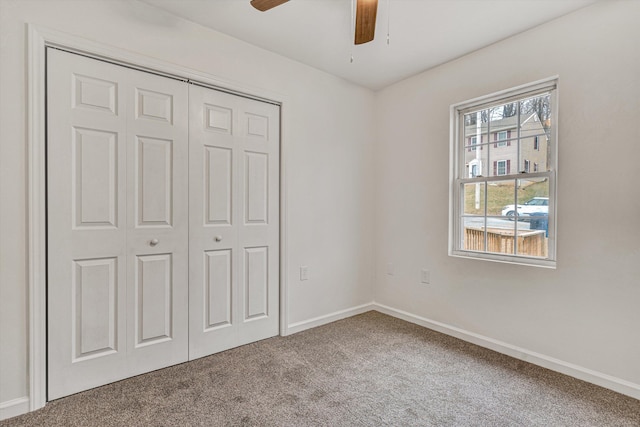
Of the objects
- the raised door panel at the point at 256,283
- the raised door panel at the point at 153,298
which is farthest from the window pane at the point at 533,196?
the raised door panel at the point at 153,298

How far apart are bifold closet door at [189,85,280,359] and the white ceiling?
520 mm

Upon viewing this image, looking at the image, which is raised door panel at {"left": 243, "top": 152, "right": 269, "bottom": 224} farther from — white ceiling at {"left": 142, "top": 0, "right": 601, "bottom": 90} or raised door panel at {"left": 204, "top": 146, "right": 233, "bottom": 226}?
white ceiling at {"left": 142, "top": 0, "right": 601, "bottom": 90}

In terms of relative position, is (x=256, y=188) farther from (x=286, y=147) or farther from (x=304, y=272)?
(x=304, y=272)

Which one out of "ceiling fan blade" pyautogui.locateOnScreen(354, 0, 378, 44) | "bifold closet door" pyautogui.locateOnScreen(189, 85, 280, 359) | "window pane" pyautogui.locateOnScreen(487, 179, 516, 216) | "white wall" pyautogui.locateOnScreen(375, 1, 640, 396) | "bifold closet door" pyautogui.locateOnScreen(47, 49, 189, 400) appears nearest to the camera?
"ceiling fan blade" pyautogui.locateOnScreen(354, 0, 378, 44)

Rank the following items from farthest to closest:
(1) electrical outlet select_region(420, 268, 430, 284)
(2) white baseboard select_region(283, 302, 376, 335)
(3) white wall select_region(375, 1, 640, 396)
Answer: (1) electrical outlet select_region(420, 268, 430, 284) < (2) white baseboard select_region(283, 302, 376, 335) < (3) white wall select_region(375, 1, 640, 396)

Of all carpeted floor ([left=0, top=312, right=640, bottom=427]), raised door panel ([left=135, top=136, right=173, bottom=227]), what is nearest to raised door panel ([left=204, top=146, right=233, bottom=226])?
raised door panel ([left=135, top=136, right=173, bottom=227])

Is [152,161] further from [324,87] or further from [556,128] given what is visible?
[556,128]

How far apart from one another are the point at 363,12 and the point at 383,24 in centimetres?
80

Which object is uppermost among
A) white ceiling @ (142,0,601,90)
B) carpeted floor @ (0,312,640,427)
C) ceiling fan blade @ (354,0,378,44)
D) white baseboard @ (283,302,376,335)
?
white ceiling @ (142,0,601,90)

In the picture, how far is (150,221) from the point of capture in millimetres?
2178

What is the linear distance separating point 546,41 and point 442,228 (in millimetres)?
1630

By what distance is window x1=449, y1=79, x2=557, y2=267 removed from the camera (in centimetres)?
238

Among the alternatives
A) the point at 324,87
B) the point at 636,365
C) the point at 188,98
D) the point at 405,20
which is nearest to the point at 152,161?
the point at 188,98

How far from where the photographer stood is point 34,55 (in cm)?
175
